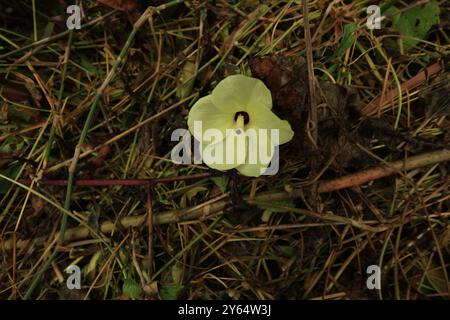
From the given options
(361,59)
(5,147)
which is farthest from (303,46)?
(5,147)

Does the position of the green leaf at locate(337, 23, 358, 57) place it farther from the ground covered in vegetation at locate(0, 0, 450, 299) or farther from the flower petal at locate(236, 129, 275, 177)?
the flower petal at locate(236, 129, 275, 177)

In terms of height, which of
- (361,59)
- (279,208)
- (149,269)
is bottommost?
(149,269)

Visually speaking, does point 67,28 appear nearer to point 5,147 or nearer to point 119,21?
point 119,21

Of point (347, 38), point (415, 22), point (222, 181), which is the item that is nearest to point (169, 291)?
point (222, 181)

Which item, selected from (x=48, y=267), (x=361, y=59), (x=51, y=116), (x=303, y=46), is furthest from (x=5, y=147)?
(x=361, y=59)

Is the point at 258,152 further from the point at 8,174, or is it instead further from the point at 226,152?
the point at 8,174

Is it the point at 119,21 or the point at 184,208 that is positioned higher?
the point at 119,21
